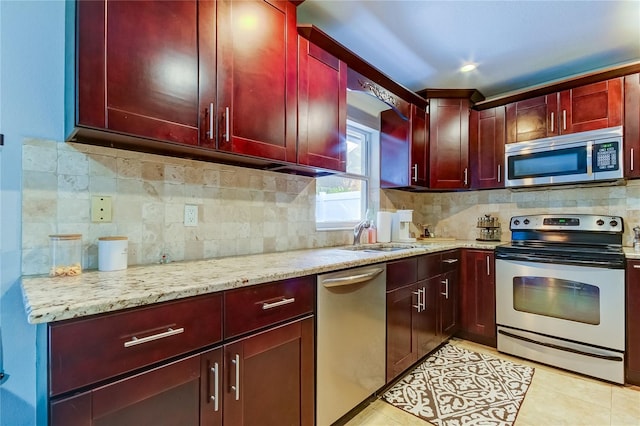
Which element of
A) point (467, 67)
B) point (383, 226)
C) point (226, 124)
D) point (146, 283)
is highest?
point (467, 67)

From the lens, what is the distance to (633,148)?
7.75ft

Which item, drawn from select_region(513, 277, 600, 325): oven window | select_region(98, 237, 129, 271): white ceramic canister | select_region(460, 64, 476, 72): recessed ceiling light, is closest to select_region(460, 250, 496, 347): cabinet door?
select_region(513, 277, 600, 325): oven window

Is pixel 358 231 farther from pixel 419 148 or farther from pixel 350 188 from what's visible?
pixel 419 148

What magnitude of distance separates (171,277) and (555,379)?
2.68 metres

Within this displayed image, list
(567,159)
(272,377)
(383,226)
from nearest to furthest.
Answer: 1. (272,377)
2. (567,159)
3. (383,226)

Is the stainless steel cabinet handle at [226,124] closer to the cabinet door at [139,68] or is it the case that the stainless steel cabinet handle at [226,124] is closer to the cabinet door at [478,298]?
the cabinet door at [139,68]

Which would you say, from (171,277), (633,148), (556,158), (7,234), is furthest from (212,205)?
(633,148)

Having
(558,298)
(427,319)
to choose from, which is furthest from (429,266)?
(558,298)

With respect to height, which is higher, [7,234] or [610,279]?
[7,234]

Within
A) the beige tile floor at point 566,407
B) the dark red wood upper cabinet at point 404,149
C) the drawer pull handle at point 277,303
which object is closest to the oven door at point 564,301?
the beige tile floor at point 566,407

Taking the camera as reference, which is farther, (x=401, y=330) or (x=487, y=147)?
(x=487, y=147)

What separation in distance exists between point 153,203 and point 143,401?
91 centimetres

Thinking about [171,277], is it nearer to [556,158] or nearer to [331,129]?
[331,129]

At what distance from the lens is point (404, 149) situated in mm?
3014
